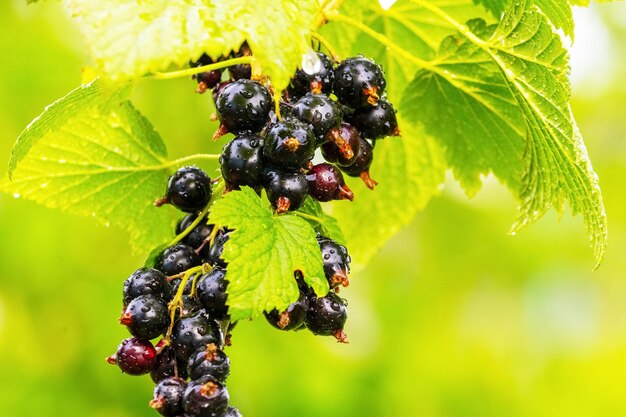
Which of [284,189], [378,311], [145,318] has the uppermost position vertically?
[378,311]

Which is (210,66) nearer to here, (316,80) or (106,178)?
(316,80)

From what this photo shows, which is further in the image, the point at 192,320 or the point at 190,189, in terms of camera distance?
the point at 190,189

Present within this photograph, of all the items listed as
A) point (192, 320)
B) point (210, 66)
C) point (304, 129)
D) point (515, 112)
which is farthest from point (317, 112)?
point (515, 112)

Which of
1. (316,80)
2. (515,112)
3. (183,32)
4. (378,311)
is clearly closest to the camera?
(183,32)

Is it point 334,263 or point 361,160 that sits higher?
point 361,160

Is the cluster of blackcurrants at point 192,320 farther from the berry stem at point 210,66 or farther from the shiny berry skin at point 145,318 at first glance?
the berry stem at point 210,66

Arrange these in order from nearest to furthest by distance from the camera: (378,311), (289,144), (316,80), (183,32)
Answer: (183,32)
(289,144)
(316,80)
(378,311)

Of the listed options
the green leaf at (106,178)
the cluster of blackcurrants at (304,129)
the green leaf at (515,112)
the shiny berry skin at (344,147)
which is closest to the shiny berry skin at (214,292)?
the cluster of blackcurrants at (304,129)
